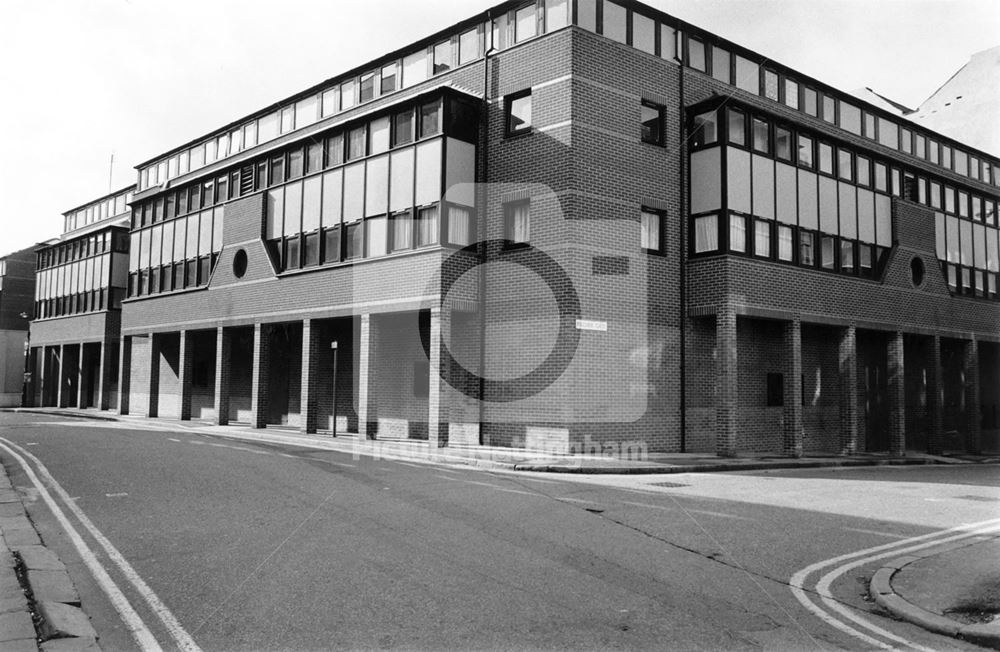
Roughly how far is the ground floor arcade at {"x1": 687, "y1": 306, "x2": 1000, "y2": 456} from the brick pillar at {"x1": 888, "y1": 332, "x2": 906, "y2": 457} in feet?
0.11

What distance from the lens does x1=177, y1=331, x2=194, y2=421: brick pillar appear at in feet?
102

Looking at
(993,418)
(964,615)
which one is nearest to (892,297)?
(993,418)

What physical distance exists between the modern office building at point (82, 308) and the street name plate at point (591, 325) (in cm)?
3020

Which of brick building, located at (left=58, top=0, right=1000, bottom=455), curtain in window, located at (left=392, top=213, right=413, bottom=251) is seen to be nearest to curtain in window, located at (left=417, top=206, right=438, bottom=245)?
brick building, located at (left=58, top=0, right=1000, bottom=455)

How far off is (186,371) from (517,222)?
1803 cm

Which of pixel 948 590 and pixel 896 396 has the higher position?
pixel 896 396

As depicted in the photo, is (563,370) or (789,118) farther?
(789,118)

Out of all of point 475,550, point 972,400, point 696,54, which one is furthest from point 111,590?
point 972,400

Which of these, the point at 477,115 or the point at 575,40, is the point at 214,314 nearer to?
the point at 477,115

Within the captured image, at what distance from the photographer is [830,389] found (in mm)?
23547

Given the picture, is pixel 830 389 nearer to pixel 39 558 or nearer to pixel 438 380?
pixel 438 380

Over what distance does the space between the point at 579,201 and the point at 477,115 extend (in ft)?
15.1

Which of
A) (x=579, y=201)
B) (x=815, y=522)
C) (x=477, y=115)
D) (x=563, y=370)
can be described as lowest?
(x=815, y=522)

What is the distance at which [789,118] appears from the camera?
21.8m
